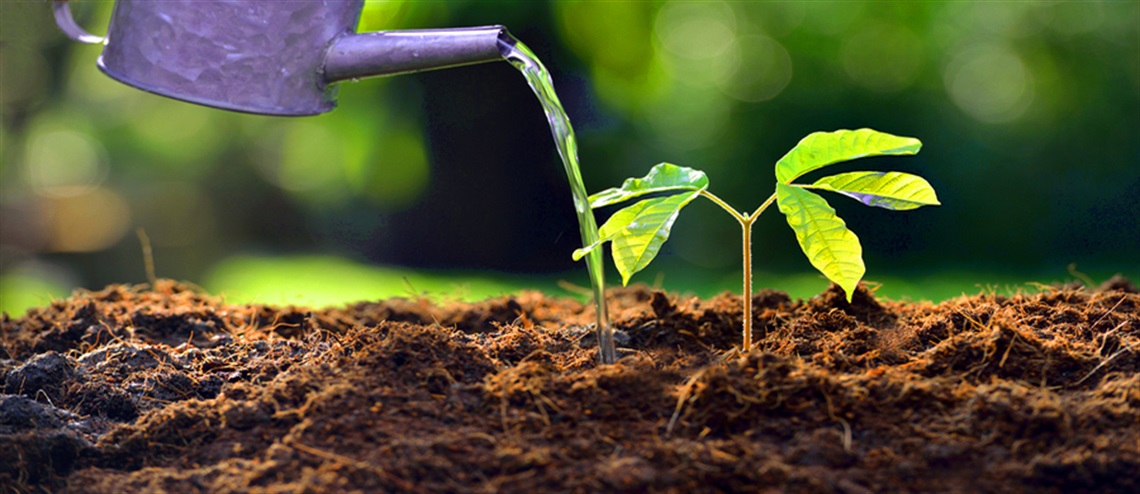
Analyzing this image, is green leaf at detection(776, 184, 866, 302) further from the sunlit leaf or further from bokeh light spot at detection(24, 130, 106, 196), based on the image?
bokeh light spot at detection(24, 130, 106, 196)

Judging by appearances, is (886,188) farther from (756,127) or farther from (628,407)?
(756,127)

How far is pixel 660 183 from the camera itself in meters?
1.36

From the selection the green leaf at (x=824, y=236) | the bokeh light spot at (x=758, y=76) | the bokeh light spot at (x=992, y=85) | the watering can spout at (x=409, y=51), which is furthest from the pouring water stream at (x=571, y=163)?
the bokeh light spot at (x=992, y=85)

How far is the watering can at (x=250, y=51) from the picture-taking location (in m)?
1.50

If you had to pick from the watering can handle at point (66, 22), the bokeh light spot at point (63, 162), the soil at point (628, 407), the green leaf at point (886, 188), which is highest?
the watering can handle at point (66, 22)

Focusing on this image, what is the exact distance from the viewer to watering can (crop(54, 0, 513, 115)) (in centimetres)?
150

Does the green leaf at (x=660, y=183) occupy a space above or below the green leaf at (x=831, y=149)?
below

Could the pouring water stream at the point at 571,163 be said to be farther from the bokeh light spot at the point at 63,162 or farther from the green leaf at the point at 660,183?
the bokeh light spot at the point at 63,162

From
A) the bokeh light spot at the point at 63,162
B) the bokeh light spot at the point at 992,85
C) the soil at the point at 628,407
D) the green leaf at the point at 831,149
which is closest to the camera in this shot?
the soil at the point at 628,407

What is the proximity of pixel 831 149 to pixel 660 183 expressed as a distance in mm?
226

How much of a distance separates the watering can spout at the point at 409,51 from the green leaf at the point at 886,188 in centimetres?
50

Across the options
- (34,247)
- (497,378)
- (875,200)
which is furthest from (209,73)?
(34,247)

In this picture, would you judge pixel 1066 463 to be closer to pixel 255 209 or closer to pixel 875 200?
pixel 875 200

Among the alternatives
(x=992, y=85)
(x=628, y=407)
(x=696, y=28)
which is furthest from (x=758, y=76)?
(x=628, y=407)
